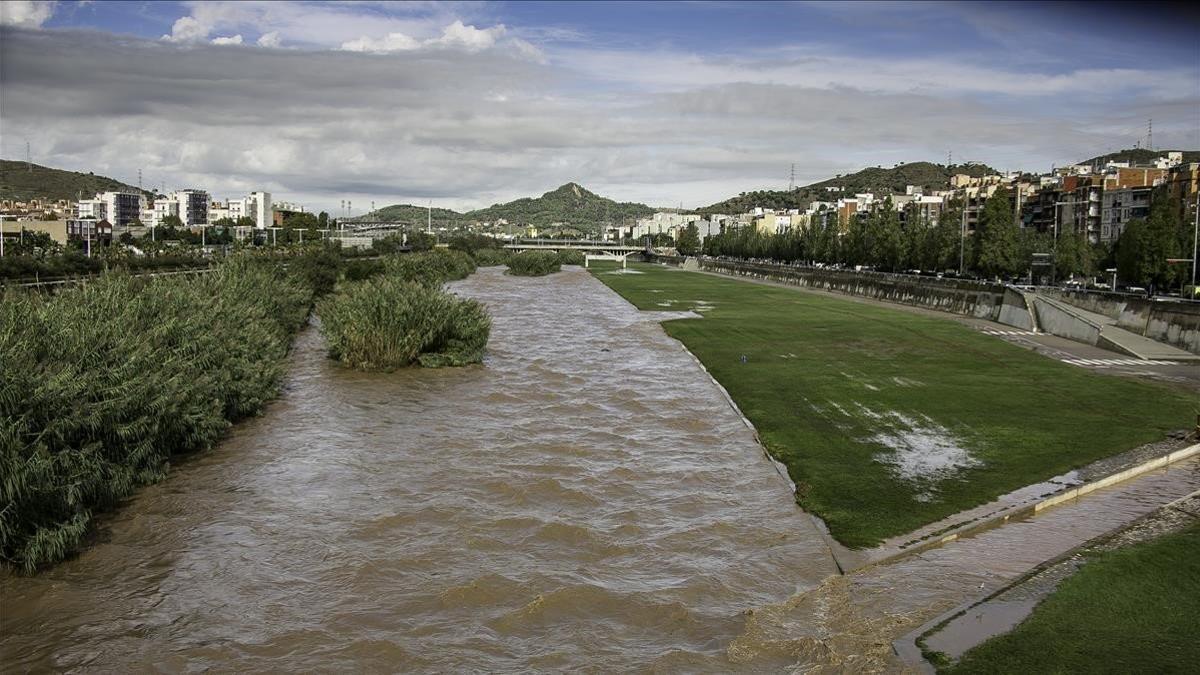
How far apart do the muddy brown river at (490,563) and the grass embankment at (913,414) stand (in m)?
1.09

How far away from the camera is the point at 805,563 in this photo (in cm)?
1347

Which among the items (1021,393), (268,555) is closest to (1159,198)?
(1021,393)

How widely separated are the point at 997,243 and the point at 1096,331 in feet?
98.6

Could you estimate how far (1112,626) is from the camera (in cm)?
1026

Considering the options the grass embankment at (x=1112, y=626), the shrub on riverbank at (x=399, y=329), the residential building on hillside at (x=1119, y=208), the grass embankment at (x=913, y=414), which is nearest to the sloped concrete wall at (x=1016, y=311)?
the grass embankment at (x=913, y=414)

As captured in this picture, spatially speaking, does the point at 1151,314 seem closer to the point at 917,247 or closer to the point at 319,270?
the point at 319,270

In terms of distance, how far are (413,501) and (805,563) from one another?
21.0 feet

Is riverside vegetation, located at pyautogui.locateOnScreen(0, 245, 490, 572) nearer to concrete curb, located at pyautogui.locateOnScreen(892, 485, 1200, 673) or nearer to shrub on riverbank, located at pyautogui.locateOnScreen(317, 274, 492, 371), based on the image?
shrub on riverbank, located at pyautogui.locateOnScreen(317, 274, 492, 371)

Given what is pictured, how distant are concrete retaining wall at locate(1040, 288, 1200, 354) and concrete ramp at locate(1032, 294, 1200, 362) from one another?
0.35 meters

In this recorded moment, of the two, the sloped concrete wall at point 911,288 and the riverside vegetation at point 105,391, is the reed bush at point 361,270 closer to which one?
the sloped concrete wall at point 911,288

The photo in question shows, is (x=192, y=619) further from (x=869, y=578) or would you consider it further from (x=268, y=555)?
(x=869, y=578)

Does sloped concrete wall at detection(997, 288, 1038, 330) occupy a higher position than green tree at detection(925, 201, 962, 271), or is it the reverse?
green tree at detection(925, 201, 962, 271)

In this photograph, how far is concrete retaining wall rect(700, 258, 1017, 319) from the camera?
52.2m

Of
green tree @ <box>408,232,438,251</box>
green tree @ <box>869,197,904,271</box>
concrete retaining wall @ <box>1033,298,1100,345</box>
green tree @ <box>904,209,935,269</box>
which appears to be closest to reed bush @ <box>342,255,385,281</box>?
concrete retaining wall @ <box>1033,298,1100,345</box>
